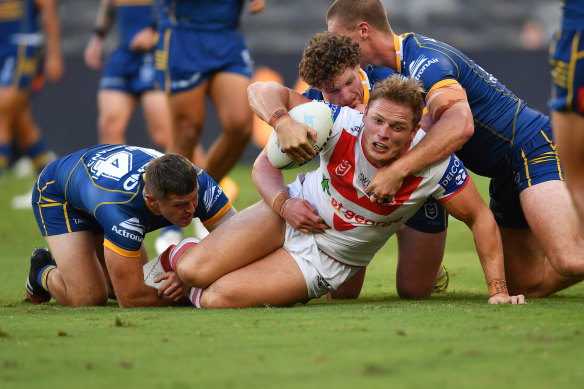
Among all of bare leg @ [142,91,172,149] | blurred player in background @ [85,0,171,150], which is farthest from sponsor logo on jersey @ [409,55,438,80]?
blurred player in background @ [85,0,171,150]

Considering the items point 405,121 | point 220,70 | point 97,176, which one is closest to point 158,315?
point 97,176

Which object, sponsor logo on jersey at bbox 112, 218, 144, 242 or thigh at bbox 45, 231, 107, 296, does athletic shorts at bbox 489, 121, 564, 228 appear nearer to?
sponsor logo on jersey at bbox 112, 218, 144, 242

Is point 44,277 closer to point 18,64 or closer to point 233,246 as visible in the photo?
point 233,246

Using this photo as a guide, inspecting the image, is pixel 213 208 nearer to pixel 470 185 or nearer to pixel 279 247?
pixel 279 247

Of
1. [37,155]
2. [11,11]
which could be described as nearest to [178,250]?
[11,11]

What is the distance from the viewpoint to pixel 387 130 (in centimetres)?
420

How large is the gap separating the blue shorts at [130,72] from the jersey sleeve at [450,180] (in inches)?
224

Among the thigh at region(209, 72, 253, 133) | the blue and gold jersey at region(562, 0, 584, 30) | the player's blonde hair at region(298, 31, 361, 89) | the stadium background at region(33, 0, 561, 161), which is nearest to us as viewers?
the blue and gold jersey at region(562, 0, 584, 30)

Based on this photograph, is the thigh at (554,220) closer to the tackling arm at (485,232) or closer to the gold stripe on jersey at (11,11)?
the tackling arm at (485,232)

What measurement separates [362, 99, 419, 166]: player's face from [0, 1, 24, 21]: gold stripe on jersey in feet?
21.1

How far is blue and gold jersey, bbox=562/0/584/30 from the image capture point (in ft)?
11.8

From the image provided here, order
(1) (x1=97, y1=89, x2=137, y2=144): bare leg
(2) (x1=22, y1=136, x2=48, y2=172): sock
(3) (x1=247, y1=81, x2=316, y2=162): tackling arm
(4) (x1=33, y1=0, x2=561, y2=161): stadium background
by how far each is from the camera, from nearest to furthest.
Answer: (3) (x1=247, y1=81, x2=316, y2=162): tackling arm, (1) (x1=97, y1=89, x2=137, y2=144): bare leg, (2) (x1=22, y1=136, x2=48, y2=172): sock, (4) (x1=33, y1=0, x2=561, y2=161): stadium background

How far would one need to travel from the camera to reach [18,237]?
8406 millimetres

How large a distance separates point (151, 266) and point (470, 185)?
1843 millimetres
